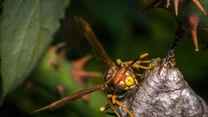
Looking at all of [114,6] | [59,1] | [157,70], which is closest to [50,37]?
[59,1]

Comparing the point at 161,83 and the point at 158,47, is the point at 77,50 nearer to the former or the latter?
the point at 158,47

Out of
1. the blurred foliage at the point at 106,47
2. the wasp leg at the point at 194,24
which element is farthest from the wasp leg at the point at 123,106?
the blurred foliage at the point at 106,47

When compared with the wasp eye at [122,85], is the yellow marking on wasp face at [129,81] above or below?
above

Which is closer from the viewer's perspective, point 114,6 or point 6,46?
point 6,46

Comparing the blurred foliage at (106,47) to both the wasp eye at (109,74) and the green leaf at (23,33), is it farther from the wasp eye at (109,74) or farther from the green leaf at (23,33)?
the green leaf at (23,33)

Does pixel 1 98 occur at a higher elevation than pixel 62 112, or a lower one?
higher

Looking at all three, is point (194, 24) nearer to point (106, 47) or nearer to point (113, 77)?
point (113, 77)
